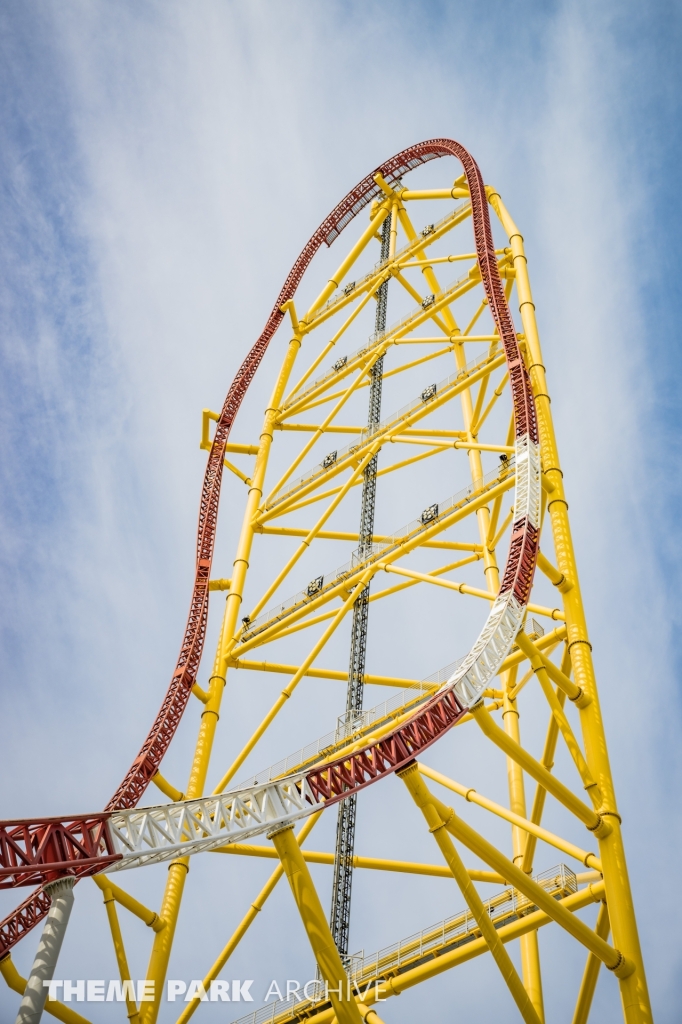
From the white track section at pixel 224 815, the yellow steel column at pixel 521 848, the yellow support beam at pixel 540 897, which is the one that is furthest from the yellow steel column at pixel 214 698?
the yellow steel column at pixel 521 848

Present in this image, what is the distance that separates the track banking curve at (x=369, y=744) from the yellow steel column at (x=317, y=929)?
1.69 ft

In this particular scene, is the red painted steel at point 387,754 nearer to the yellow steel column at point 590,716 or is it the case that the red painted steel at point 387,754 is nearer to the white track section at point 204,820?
the white track section at point 204,820

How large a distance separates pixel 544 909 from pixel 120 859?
439 centimetres

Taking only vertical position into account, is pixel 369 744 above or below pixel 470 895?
above

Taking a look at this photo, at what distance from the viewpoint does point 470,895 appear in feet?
34.5

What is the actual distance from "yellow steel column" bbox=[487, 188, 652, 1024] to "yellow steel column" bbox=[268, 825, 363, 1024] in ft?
9.83

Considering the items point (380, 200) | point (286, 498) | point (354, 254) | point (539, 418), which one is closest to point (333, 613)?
point (286, 498)

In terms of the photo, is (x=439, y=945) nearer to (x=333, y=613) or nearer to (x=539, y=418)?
(x=333, y=613)

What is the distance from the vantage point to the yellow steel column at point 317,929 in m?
10.4

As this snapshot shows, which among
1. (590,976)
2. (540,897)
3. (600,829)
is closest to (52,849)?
(540,897)

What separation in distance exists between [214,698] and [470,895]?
6.92 metres

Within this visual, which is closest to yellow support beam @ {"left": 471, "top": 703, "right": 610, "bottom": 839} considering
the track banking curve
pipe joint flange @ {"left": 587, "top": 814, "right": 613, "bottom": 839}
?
pipe joint flange @ {"left": 587, "top": 814, "right": 613, "bottom": 839}

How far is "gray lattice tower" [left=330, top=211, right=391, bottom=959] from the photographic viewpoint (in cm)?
1342

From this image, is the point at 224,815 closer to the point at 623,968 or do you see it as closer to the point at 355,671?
the point at 623,968
